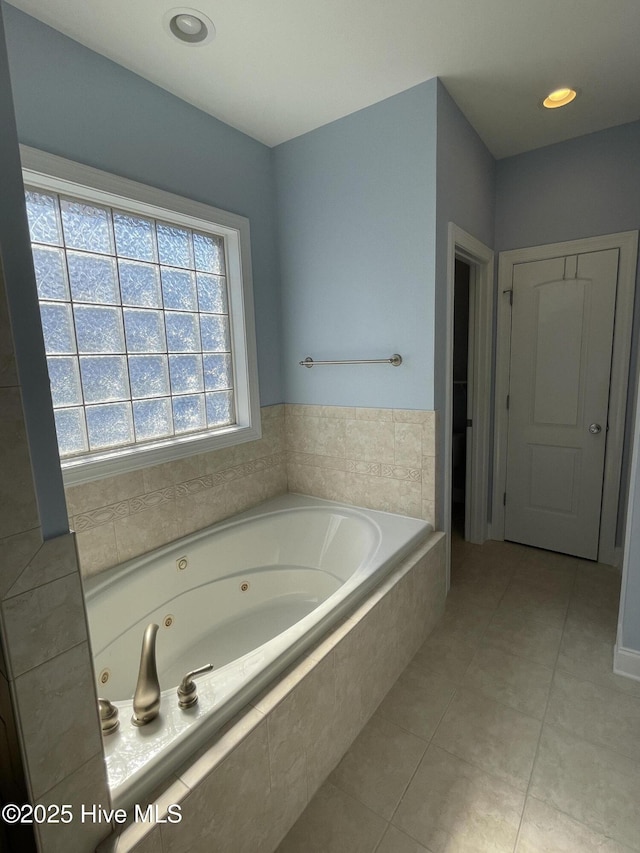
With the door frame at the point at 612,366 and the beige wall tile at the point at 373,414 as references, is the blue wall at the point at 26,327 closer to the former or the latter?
the beige wall tile at the point at 373,414

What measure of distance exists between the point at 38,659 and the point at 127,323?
152 cm

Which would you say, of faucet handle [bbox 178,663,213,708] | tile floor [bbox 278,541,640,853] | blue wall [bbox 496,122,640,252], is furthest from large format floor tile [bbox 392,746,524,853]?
blue wall [bbox 496,122,640,252]

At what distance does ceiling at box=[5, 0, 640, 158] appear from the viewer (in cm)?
151

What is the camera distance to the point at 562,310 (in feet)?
8.70

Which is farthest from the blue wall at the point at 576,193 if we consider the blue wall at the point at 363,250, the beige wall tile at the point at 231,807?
the beige wall tile at the point at 231,807

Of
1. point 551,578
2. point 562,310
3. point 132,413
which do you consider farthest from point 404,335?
point 551,578

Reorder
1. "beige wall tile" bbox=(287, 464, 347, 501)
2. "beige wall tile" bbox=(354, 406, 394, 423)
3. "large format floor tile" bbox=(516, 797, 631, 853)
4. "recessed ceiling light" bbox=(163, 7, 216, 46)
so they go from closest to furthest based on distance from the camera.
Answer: "large format floor tile" bbox=(516, 797, 631, 853) < "recessed ceiling light" bbox=(163, 7, 216, 46) < "beige wall tile" bbox=(354, 406, 394, 423) < "beige wall tile" bbox=(287, 464, 347, 501)

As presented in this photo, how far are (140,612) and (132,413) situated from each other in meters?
0.89

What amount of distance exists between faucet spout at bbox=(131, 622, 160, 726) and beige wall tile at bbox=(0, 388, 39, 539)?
0.52m

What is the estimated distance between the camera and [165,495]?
2.03 metres

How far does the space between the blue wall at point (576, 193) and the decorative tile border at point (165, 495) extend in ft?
7.17

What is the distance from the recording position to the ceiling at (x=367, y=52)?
Result: 1.51m

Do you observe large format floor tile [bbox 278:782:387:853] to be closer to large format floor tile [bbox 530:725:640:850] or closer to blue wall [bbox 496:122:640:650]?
large format floor tile [bbox 530:725:640:850]

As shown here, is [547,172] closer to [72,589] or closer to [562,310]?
[562,310]
